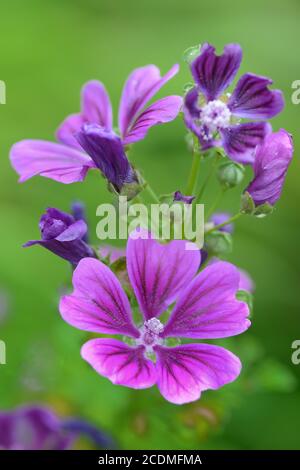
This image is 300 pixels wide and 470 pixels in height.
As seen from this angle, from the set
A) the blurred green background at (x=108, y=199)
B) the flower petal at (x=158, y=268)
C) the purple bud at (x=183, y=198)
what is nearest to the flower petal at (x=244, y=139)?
the purple bud at (x=183, y=198)

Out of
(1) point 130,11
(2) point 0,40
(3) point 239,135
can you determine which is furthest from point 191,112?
(1) point 130,11

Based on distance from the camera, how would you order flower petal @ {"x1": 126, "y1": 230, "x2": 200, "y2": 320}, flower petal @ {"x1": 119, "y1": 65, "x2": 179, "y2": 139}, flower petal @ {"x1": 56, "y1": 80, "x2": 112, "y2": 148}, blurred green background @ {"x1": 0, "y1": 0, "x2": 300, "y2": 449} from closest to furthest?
flower petal @ {"x1": 126, "y1": 230, "x2": 200, "y2": 320} → flower petal @ {"x1": 119, "y1": 65, "x2": 179, "y2": 139} → flower petal @ {"x1": 56, "y1": 80, "x2": 112, "y2": 148} → blurred green background @ {"x1": 0, "y1": 0, "x2": 300, "y2": 449}

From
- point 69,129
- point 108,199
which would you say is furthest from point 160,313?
point 108,199

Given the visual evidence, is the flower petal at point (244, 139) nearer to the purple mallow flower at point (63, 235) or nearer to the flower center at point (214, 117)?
the flower center at point (214, 117)

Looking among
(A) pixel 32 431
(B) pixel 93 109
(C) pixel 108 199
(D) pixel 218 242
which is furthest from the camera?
(C) pixel 108 199

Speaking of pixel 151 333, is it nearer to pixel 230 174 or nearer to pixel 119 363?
pixel 119 363

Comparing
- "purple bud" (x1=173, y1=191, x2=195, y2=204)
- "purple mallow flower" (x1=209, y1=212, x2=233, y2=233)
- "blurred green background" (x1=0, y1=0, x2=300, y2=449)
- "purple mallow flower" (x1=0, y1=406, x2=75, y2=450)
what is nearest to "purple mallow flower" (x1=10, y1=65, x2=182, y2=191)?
"purple bud" (x1=173, y1=191, x2=195, y2=204)

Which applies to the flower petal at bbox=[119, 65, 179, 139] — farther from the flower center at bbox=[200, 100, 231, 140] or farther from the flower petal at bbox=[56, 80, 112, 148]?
the flower center at bbox=[200, 100, 231, 140]
